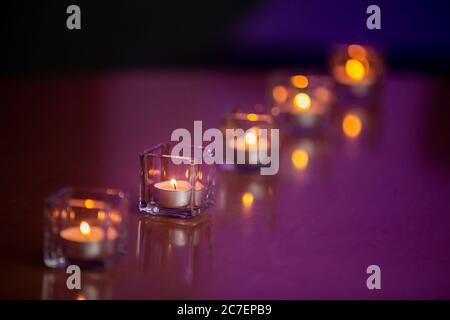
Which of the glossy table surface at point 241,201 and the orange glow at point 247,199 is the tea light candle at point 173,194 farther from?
the orange glow at point 247,199

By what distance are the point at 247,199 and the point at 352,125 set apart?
670 mm

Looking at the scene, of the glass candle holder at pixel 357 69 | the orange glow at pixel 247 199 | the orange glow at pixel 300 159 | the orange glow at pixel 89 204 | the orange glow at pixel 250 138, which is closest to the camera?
the orange glow at pixel 89 204

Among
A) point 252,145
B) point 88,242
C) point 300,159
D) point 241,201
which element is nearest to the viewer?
point 88,242

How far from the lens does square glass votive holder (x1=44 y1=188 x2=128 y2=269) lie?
3.14 feet

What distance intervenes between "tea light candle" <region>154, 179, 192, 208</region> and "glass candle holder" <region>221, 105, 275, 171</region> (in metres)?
0.29

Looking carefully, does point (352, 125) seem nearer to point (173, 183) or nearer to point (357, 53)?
point (357, 53)

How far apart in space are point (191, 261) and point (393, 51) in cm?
188

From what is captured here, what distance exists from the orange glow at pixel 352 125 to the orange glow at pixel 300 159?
21 cm

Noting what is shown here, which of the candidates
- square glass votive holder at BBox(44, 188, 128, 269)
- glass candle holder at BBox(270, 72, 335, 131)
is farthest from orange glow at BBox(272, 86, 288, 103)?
square glass votive holder at BBox(44, 188, 128, 269)

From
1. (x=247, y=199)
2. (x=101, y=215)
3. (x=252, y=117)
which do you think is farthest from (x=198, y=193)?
(x=252, y=117)

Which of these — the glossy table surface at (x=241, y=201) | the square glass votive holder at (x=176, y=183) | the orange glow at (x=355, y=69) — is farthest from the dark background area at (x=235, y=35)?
the square glass votive holder at (x=176, y=183)

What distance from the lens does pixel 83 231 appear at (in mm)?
968

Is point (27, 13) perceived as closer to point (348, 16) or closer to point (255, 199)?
point (348, 16)

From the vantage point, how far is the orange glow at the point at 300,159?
1537 mm
